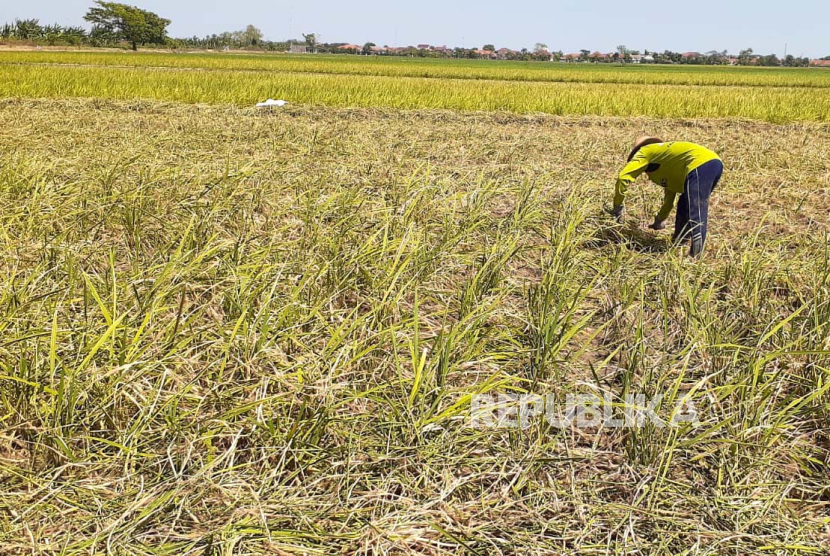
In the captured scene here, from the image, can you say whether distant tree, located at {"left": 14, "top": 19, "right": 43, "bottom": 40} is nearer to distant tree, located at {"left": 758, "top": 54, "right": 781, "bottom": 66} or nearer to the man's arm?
the man's arm

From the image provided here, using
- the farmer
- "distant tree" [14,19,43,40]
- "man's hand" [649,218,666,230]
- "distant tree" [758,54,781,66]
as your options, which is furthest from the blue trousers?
"distant tree" [758,54,781,66]

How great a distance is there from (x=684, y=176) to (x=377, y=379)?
7.16 feet

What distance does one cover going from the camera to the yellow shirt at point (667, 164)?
8.96 feet

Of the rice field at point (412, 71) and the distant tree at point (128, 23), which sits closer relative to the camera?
the rice field at point (412, 71)

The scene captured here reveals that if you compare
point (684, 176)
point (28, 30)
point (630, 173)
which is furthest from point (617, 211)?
point (28, 30)

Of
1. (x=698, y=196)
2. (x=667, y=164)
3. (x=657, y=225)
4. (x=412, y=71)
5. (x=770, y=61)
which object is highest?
(x=770, y=61)

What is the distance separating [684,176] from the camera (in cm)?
276

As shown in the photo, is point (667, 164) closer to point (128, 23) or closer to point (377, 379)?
point (377, 379)

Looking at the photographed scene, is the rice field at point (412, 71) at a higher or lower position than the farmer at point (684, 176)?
higher

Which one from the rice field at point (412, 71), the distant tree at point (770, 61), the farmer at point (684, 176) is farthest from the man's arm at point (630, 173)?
the distant tree at point (770, 61)

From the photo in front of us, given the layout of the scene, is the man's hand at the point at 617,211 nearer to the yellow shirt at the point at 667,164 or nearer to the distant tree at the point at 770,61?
the yellow shirt at the point at 667,164

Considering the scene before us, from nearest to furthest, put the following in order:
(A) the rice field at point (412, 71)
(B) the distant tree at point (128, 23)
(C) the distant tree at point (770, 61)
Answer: (A) the rice field at point (412, 71)
(B) the distant tree at point (128, 23)
(C) the distant tree at point (770, 61)

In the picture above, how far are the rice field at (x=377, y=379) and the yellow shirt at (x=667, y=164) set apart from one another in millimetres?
316

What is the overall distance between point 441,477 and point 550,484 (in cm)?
26
